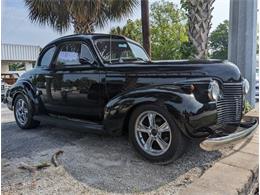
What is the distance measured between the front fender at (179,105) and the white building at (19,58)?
3.95 metres

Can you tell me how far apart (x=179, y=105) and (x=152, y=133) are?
55cm

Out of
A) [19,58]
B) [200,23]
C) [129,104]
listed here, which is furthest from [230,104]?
[19,58]

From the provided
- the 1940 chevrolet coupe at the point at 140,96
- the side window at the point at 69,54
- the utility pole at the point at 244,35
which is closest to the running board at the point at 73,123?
the 1940 chevrolet coupe at the point at 140,96

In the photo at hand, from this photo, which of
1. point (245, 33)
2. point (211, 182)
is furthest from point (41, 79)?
point (245, 33)

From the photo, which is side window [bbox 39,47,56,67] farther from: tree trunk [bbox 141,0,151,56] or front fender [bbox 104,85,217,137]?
tree trunk [bbox 141,0,151,56]

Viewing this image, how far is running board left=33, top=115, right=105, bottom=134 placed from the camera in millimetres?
4328

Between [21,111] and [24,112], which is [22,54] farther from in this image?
[24,112]

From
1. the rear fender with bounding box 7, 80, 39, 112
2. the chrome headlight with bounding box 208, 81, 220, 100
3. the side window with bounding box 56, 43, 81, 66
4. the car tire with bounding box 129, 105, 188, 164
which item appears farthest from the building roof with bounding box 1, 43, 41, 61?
the chrome headlight with bounding box 208, 81, 220, 100

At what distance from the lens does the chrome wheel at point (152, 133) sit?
12.3 ft

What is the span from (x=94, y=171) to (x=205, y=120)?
1.41 meters

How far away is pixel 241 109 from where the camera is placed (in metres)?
4.23

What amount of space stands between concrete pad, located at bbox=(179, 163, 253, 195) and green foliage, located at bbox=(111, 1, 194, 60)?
7842 mm

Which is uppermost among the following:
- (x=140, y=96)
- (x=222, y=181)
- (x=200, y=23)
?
(x=200, y=23)

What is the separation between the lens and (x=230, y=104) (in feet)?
13.1
